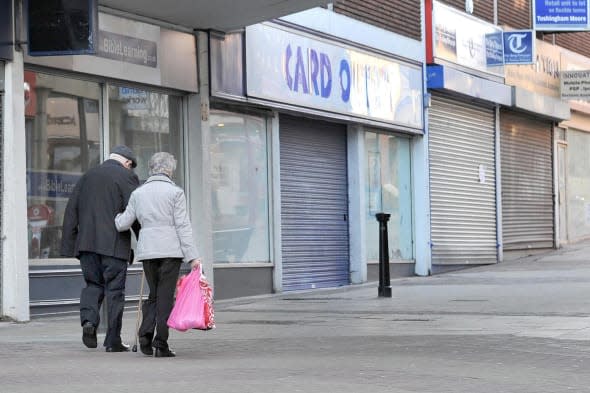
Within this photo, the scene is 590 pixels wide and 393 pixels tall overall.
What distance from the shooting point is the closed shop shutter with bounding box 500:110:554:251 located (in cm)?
2616

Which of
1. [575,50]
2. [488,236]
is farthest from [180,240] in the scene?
[575,50]

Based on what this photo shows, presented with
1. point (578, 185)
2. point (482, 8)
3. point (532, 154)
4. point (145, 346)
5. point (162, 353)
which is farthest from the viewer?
point (578, 185)

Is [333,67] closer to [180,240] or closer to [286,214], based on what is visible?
[286,214]

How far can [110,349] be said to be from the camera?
32.2 feet

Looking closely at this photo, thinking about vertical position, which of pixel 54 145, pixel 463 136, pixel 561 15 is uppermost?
pixel 561 15

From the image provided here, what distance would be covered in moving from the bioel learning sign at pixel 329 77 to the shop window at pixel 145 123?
1265mm

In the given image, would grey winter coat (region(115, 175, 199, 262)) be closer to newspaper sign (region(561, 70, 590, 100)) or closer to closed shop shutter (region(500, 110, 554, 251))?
closed shop shutter (region(500, 110, 554, 251))

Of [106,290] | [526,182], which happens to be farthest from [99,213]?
[526,182]

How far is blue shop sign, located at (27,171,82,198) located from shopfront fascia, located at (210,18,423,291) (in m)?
2.85

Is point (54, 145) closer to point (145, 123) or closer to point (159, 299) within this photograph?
point (145, 123)

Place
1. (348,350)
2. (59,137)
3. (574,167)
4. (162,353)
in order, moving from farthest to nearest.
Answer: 1. (574,167)
2. (59,137)
3. (348,350)
4. (162,353)

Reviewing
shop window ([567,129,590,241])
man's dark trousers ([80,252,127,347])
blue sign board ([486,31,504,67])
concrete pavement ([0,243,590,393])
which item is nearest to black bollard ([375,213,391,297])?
concrete pavement ([0,243,590,393])

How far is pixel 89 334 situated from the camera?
997 centimetres

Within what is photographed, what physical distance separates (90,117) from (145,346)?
5751 mm
